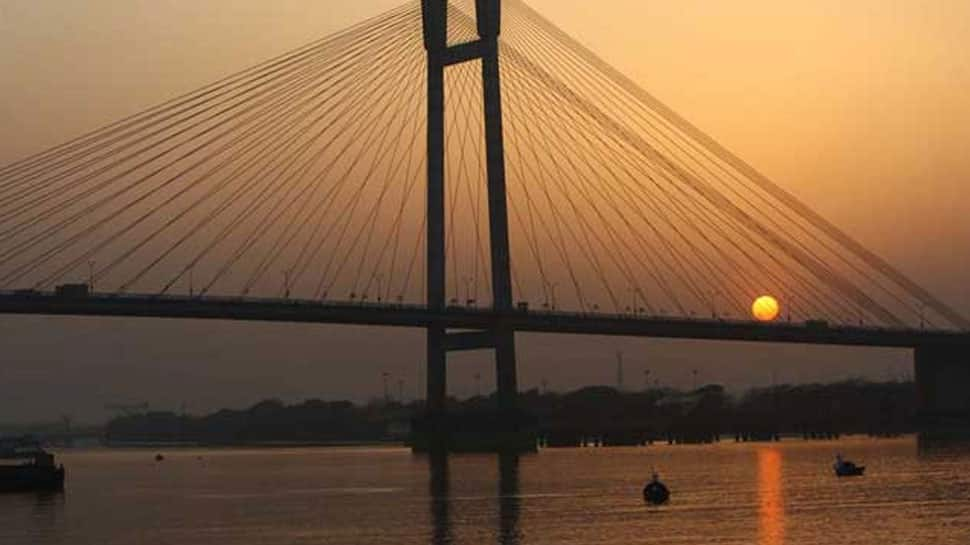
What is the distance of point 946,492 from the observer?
55844mm

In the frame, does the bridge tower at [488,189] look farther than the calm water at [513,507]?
Yes

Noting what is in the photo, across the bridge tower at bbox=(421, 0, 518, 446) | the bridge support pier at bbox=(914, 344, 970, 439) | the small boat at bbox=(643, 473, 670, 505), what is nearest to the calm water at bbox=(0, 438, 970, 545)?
the small boat at bbox=(643, 473, 670, 505)

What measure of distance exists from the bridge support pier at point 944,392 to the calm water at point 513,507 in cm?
2650

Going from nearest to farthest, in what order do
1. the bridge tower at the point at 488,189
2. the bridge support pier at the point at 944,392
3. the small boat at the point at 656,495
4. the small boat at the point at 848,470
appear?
the small boat at the point at 656,495 < the small boat at the point at 848,470 < the bridge tower at the point at 488,189 < the bridge support pier at the point at 944,392

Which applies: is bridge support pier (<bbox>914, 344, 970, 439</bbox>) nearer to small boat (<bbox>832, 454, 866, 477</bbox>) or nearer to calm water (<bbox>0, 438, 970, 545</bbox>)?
calm water (<bbox>0, 438, 970, 545</bbox>)

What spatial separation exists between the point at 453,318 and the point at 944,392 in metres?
43.4

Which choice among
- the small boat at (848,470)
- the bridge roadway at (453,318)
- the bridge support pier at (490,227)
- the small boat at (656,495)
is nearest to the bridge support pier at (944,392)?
the bridge roadway at (453,318)

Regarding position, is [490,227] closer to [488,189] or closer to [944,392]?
[488,189]

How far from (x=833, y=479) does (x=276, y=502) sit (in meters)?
22.1

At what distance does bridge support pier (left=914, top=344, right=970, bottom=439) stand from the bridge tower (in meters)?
37.8

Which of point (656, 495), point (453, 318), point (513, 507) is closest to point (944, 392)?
point (453, 318)

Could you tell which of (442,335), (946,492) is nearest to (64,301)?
(442,335)

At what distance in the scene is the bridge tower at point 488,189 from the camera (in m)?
75.9

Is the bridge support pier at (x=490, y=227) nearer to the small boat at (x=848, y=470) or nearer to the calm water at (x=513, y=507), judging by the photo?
the calm water at (x=513, y=507)
